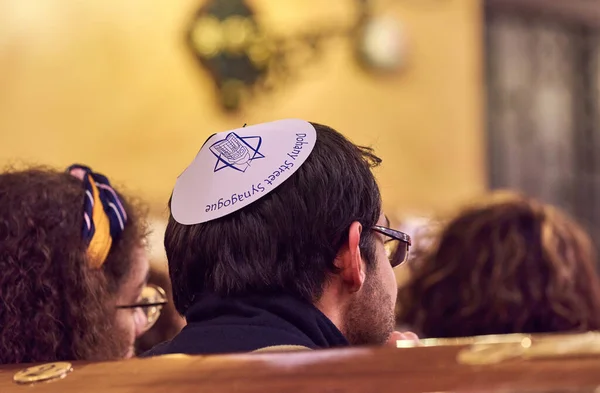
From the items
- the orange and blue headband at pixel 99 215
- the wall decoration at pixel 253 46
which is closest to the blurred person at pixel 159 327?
the orange and blue headband at pixel 99 215

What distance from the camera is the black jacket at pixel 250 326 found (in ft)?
3.87

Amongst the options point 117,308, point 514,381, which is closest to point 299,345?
point 514,381

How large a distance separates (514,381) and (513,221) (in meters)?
1.42

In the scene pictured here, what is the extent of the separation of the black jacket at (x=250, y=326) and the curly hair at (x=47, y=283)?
0.99ft

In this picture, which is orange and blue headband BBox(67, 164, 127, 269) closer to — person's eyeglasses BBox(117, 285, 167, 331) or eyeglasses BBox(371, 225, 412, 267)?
person's eyeglasses BBox(117, 285, 167, 331)

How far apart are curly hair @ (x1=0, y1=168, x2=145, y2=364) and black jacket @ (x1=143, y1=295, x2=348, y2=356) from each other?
0.30 metres

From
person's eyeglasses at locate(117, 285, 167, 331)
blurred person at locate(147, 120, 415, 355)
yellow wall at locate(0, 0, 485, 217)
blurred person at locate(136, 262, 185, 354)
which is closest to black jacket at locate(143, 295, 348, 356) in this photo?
blurred person at locate(147, 120, 415, 355)

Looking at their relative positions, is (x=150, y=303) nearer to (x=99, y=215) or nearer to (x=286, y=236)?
(x=99, y=215)

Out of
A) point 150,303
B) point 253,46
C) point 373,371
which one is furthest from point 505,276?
point 253,46

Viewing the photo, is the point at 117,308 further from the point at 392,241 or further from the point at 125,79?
the point at 125,79

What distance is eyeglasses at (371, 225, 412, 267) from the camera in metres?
1.38

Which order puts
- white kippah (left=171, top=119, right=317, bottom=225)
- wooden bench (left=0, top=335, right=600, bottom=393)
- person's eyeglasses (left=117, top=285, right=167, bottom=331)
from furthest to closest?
person's eyeglasses (left=117, top=285, right=167, bottom=331)
white kippah (left=171, top=119, right=317, bottom=225)
wooden bench (left=0, top=335, right=600, bottom=393)

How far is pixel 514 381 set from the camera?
2.59 feet

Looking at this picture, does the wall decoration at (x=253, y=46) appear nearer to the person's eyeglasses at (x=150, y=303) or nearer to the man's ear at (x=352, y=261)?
the person's eyeglasses at (x=150, y=303)
